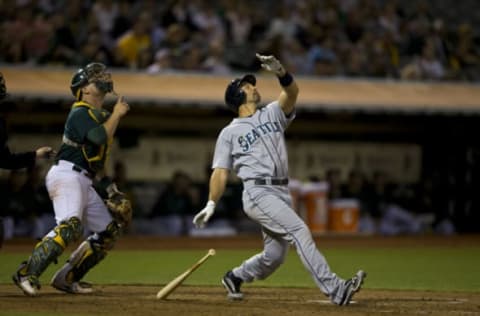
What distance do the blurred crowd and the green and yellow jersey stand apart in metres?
7.48

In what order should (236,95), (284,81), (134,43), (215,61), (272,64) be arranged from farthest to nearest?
(215,61) → (134,43) → (236,95) → (284,81) → (272,64)

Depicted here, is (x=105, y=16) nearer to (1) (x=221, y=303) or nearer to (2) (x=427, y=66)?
(2) (x=427, y=66)

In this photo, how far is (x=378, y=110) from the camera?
15.8 metres

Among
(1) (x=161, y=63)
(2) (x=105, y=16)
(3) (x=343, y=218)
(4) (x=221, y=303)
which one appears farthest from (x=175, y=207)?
(4) (x=221, y=303)

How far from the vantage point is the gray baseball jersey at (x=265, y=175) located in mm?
7066

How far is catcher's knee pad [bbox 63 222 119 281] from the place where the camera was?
758cm

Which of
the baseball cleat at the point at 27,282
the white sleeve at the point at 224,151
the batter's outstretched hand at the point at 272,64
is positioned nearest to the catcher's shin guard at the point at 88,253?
the baseball cleat at the point at 27,282

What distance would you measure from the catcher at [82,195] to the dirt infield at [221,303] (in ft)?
0.64

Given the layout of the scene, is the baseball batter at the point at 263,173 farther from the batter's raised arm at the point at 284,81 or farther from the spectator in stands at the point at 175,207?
the spectator in stands at the point at 175,207

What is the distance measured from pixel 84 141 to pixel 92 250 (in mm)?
831

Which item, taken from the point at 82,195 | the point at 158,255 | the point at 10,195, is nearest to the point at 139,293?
the point at 82,195

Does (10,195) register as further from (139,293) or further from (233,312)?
(233,312)

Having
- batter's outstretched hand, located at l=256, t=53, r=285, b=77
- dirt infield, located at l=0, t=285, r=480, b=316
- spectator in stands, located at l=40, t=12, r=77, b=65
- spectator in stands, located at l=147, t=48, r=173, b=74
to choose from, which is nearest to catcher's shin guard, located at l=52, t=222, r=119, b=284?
dirt infield, located at l=0, t=285, r=480, b=316

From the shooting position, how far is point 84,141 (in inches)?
292
